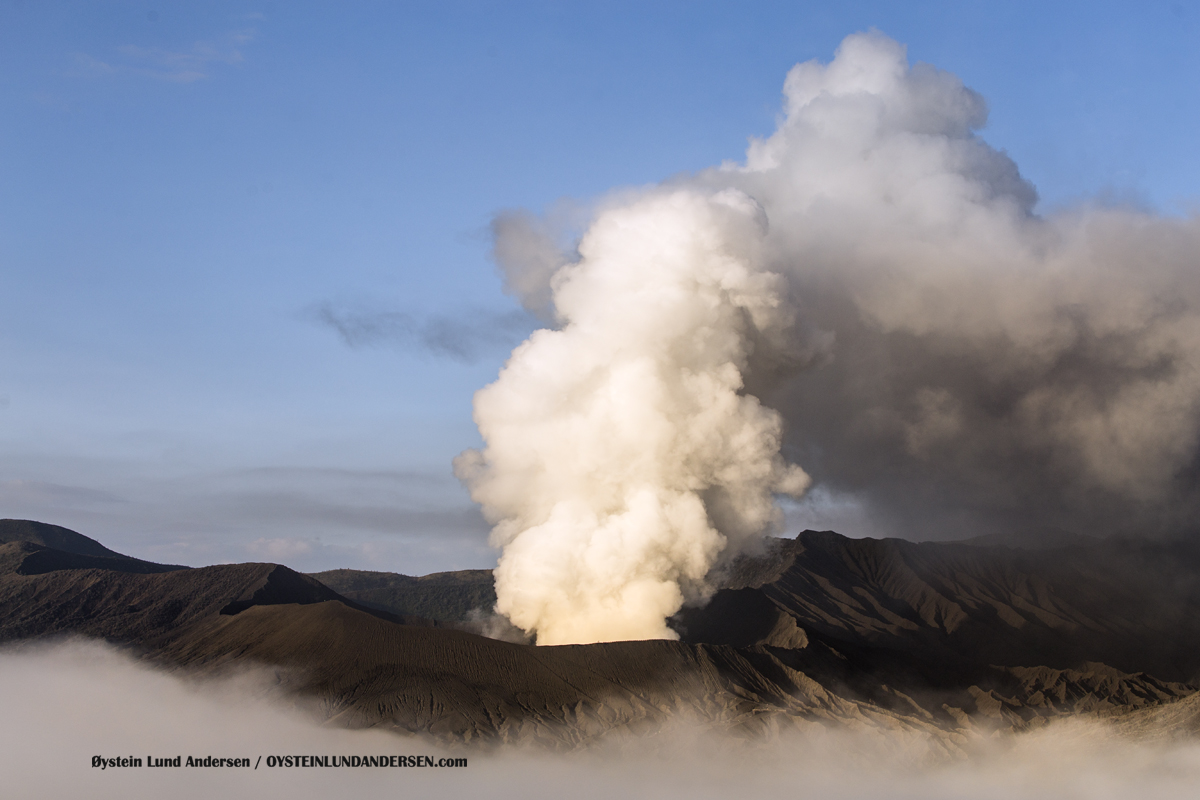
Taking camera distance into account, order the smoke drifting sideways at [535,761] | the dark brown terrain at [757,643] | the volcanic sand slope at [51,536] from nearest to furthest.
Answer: the smoke drifting sideways at [535,761] → the dark brown terrain at [757,643] → the volcanic sand slope at [51,536]

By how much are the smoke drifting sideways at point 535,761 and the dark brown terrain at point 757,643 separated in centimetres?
232

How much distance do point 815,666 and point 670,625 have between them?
52.5ft

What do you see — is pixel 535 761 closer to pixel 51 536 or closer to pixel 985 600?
pixel 985 600

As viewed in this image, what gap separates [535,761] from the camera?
77.6 meters

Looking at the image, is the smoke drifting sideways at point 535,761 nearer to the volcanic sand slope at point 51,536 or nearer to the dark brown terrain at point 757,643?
the dark brown terrain at point 757,643

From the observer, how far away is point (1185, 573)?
171 metres

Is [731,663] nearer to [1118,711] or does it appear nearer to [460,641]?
[460,641]

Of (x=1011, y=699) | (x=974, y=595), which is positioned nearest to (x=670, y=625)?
(x=1011, y=699)

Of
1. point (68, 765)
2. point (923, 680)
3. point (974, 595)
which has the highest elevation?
point (974, 595)

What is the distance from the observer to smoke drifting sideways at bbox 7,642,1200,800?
73.2 m

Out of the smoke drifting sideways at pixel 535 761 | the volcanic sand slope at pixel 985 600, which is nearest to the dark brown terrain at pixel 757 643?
the volcanic sand slope at pixel 985 600

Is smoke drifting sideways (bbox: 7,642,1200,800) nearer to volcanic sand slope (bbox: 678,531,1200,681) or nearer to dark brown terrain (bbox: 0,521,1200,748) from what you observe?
dark brown terrain (bbox: 0,521,1200,748)

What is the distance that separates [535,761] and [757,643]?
3960 centimetres

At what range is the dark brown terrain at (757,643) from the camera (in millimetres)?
85000
